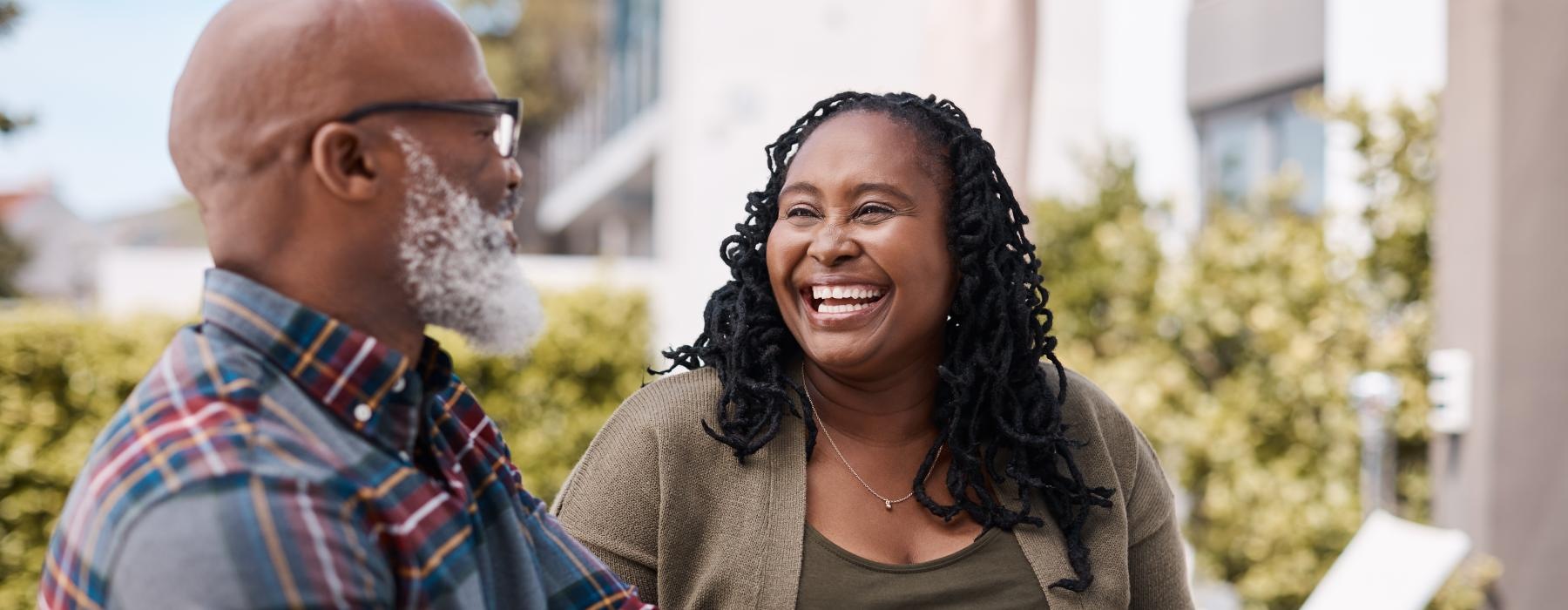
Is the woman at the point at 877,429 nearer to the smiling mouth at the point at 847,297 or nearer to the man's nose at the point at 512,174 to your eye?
the smiling mouth at the point at 847,297

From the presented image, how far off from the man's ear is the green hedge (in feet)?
19.3

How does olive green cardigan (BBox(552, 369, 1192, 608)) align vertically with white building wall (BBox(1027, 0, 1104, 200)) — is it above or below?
below

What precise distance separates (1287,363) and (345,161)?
589 centimetres

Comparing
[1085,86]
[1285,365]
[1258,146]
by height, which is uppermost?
[1085,86]

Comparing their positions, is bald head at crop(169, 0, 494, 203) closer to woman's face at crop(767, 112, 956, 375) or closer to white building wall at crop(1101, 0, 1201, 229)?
woman's face at crop(767, 112, 956, 375)

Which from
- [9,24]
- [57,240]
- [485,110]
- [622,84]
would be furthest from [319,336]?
[57,240]

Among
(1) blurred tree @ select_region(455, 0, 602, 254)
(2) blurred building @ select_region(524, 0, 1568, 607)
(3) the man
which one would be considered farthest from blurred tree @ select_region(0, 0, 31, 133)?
(1) blurred tree @ select_region(455, 0, 602, 254)

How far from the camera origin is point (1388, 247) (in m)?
6.44

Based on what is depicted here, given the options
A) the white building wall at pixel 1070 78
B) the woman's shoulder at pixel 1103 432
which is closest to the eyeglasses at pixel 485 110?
the woman's shoulder at pixel 1103 432

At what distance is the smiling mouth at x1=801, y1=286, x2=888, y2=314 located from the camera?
2.43 meters

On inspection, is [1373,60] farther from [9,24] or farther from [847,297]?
[9,24]

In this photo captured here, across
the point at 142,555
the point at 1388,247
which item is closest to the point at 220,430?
the point at 142,555

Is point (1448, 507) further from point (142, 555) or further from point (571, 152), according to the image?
point (571, 152)

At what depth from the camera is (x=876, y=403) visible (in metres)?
2.60
